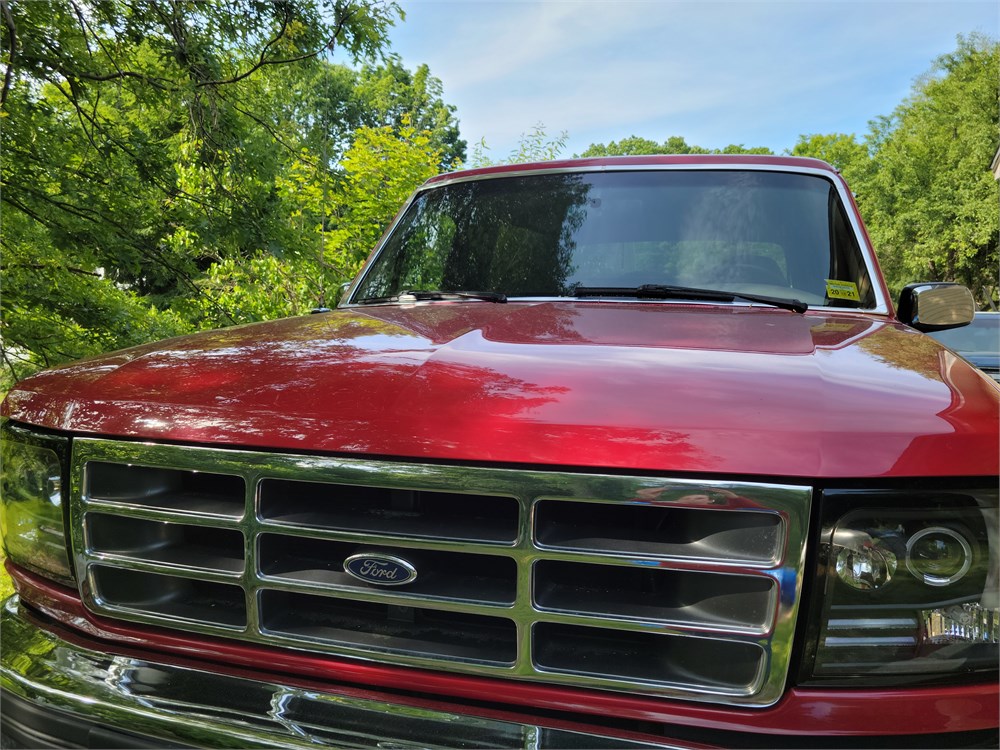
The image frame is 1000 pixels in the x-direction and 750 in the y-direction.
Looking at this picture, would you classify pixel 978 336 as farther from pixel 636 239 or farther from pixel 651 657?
pixel 651 657

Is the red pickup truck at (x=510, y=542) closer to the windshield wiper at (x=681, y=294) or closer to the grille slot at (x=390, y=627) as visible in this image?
the grille slot at (x=390, y=627)

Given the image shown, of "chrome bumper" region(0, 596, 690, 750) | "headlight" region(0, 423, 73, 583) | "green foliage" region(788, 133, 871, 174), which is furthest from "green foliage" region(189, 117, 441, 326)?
"green foliage" region(788, 133, 871, 174)

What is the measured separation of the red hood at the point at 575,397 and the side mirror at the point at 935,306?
0.70 metres

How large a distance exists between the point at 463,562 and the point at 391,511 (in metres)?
0.17

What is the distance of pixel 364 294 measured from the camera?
10.4ft

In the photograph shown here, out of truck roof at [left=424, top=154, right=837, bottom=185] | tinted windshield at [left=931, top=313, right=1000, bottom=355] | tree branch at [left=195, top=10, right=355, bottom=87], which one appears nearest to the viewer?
truck roof at [left=424, top=154, right=837, bottom=185]

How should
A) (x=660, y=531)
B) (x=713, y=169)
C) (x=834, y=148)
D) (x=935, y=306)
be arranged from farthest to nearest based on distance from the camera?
(x=834, y=148), (x=713, y=169), (x=935, y=306), (x=660, y=531)

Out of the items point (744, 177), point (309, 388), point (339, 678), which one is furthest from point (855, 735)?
point (744, 177)

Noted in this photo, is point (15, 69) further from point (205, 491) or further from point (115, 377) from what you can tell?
point (205, 491)

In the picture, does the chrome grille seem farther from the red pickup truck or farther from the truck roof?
the truck roof

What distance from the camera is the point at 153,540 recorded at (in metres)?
1.70

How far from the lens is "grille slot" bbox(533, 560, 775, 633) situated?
1.29m

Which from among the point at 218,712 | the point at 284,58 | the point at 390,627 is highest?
the point at 284,58

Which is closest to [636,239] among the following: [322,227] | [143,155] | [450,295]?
[450,295]
